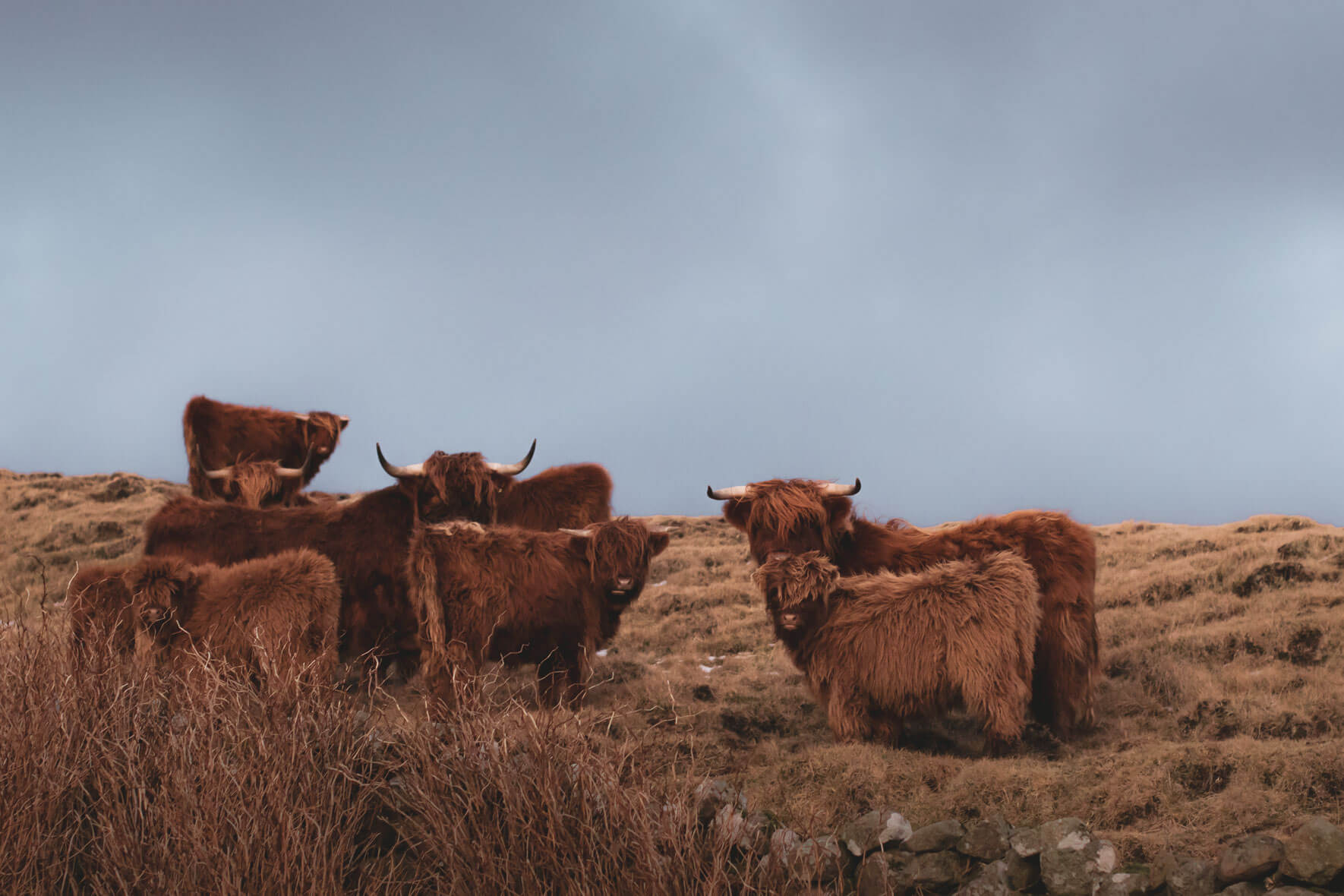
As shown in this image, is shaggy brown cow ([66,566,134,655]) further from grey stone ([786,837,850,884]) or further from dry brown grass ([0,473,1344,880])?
grey stone ([786,837,850,884])

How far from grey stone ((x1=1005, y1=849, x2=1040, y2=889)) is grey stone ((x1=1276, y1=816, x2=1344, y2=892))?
101 centimetres

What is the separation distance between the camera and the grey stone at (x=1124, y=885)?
4324 millimetres

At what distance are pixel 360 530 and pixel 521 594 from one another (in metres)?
2.31

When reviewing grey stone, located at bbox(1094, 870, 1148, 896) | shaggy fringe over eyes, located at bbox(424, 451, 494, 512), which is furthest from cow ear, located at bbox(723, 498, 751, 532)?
grey stone, located at bbox(1094, 870, 1148, 896)

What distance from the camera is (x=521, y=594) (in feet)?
24.9

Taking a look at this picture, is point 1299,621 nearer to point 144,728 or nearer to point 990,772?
point 990,772

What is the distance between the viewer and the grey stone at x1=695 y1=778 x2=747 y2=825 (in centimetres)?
496

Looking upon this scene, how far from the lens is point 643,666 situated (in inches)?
387

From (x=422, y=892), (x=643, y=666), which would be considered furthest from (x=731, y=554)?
(x=422, y=892)

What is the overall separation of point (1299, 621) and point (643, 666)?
5.74m

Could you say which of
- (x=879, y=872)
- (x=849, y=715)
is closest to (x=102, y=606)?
(x=849, y=715)

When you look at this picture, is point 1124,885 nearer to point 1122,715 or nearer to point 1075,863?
point 1075,863

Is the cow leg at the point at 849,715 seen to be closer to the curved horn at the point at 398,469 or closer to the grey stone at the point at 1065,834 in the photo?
the grey stone at the point at 1065,834

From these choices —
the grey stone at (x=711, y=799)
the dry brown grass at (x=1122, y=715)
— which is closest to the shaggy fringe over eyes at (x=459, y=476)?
the dry brown grass at (x=1122, y=715)
